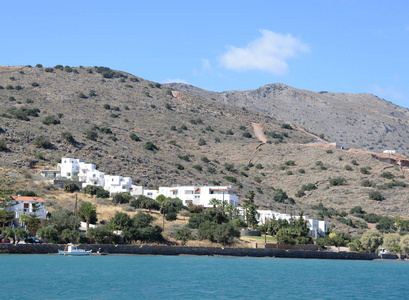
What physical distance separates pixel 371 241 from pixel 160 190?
107 feet

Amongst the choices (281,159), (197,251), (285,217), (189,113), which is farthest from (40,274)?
(189,113)

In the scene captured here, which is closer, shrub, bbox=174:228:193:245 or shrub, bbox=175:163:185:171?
shrub, bbox=174:228:193:245

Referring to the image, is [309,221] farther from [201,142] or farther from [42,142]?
[201,142]

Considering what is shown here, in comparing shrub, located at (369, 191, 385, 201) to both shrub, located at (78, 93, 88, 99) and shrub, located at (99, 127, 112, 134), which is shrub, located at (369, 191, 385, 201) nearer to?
shrub, located at (99, 127, 112, 134)

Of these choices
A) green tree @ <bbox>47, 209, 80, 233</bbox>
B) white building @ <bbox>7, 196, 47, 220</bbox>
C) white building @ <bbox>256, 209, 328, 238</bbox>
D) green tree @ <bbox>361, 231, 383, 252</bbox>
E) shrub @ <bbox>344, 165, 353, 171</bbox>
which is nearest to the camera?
green tree @ <bbox>47, 209, 80, 233</bbox>

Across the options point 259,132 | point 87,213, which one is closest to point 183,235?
point 87,213

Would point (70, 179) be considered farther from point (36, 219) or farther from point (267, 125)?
point (267, 125)

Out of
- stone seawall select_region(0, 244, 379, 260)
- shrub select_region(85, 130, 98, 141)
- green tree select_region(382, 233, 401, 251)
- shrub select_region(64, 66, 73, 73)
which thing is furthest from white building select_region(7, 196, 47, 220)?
shrub select_region(64, 66, 73, 73)

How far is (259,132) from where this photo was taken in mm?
154750

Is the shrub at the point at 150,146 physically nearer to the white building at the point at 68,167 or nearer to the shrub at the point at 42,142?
the shrub at the point at 42,142

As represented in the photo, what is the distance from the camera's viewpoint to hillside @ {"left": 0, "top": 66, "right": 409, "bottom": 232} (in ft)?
336

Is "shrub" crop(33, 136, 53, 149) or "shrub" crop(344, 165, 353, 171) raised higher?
"shrub" crop(33, 136, 53, 149)

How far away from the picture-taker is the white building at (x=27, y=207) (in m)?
67.6

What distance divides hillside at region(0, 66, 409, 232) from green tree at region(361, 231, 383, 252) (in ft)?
63.7
